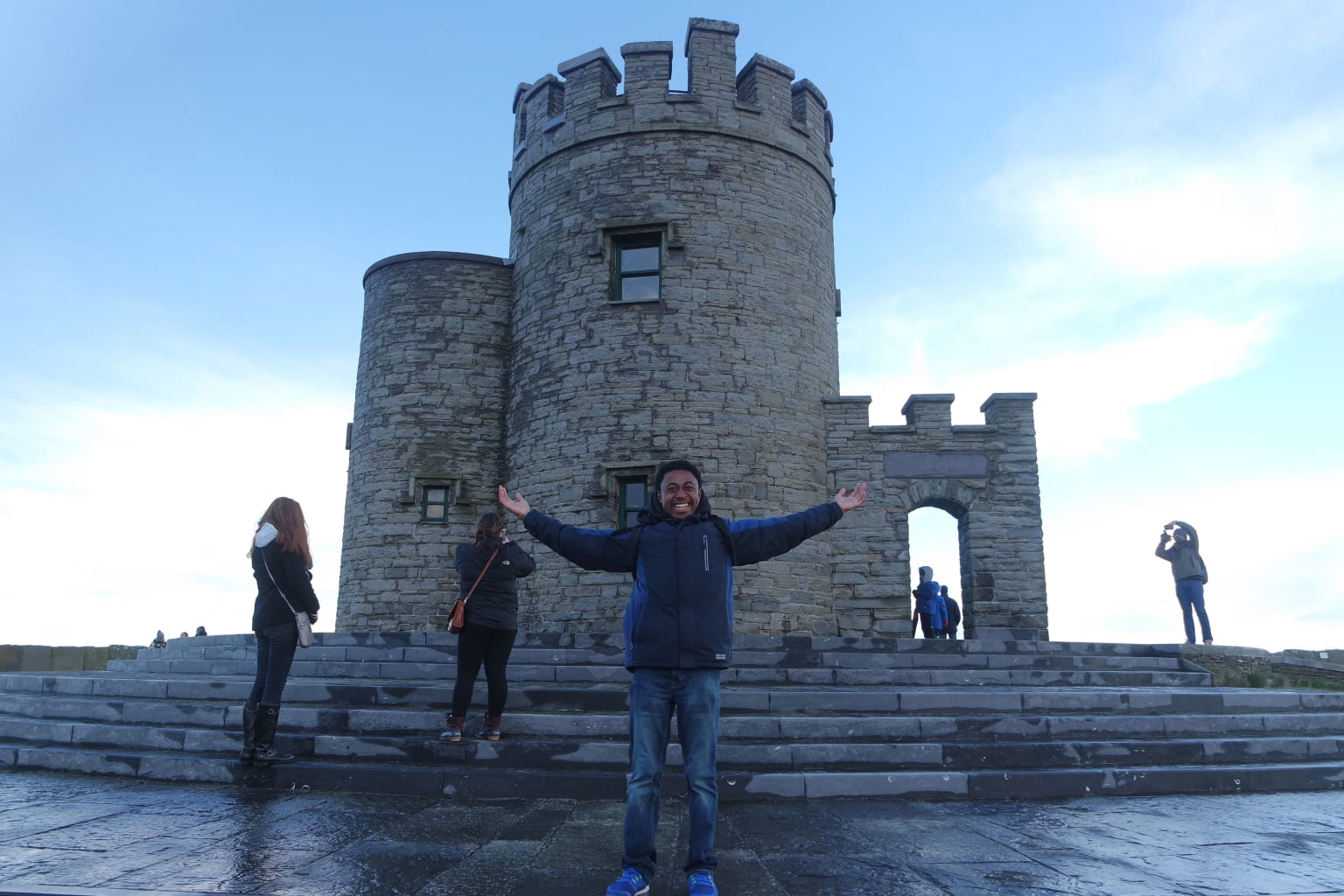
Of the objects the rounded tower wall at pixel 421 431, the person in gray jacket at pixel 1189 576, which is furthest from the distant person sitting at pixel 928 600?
the rounded tower wall at pixel 421 431

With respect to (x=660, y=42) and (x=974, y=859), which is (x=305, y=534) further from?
(x=660, y=42)

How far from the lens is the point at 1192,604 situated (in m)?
11.2

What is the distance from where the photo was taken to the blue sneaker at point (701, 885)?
A: 121 inches

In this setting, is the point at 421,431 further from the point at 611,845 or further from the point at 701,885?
the point at 701,885

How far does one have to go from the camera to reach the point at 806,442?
13.4 m

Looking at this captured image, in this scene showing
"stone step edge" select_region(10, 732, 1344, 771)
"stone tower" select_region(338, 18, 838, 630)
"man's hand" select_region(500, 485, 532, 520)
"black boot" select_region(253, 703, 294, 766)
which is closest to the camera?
"man's hand" select_region(500, 485, 532, 520)

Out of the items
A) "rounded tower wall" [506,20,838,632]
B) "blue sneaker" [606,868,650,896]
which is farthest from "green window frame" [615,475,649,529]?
"blue sneaker" [606,868,650,896]

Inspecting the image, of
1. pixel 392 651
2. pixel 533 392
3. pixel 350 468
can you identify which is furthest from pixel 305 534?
pixel 350 468

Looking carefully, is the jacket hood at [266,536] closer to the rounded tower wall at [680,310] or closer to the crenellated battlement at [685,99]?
the rounded tower wall at [680,310]

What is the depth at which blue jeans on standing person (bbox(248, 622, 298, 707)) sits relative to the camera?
18.4 feet

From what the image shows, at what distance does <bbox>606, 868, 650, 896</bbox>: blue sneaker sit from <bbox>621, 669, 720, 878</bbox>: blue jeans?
0.16ft

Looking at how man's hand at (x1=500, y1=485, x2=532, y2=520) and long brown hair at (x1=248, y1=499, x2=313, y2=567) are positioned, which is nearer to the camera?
man's hand at (x1=500, y1=485, x2=532, y2=520)

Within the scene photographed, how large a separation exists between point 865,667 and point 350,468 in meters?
10.1

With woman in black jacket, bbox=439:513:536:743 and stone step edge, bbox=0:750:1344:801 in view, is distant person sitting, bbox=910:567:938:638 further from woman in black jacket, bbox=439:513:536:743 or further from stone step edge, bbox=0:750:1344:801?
woman in black jacket, bbox=439:513:536:743
